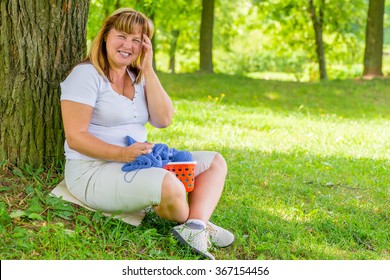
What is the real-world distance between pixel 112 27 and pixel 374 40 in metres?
12.6

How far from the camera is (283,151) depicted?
25.4 feet

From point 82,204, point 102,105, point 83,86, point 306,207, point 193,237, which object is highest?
point 83,86

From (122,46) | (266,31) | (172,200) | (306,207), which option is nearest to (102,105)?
(122,46)

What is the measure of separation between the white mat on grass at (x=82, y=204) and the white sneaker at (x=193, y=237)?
0.28 metres

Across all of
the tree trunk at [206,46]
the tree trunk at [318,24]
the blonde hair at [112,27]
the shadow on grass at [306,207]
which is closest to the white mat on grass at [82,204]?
the shadow on grass at [306,207]

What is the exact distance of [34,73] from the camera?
4.71 meters

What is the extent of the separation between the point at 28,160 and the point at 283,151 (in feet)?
12.1

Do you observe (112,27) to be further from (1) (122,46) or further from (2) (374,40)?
(2) (374,40)

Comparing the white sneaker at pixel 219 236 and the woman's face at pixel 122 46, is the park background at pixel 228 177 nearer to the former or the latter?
the white sneaker at pixel 219 236

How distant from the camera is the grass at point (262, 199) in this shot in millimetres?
4078

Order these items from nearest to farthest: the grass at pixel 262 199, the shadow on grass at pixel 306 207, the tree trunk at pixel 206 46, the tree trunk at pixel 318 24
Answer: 1. the grass at pixel 262 199
2. the shadow on grass at pixel 306 207
3. the tree trunk at pixel 206 46
4. the tree trunk at pixel 318 24

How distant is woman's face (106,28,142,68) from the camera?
435 centimetres

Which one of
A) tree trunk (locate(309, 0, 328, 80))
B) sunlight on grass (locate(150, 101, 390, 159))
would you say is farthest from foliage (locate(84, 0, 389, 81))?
sunlight on grass (locate(150, 101, 390, 159))

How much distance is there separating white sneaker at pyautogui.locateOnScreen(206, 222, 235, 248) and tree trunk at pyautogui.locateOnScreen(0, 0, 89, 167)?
127 centimetres
